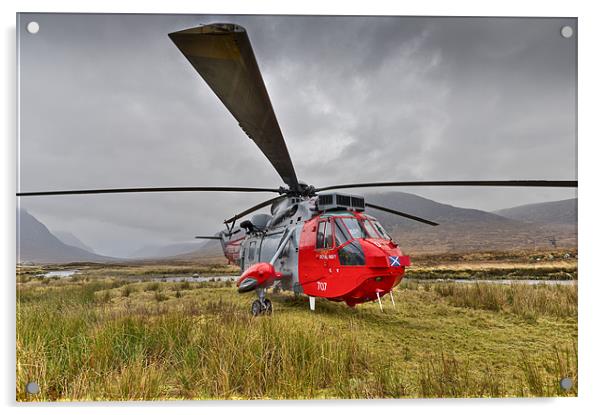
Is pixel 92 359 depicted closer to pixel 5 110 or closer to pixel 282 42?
pixel 5 110

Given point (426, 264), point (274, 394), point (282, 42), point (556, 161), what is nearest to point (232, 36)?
point (282, 42)

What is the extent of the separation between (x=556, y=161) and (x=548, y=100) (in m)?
0.59

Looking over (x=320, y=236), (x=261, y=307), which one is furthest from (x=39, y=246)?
(x=320, y=236)

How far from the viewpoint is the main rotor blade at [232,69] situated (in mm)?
2211

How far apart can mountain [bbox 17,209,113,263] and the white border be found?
8 centimetres

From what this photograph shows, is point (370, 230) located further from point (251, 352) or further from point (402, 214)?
point (251, 352)

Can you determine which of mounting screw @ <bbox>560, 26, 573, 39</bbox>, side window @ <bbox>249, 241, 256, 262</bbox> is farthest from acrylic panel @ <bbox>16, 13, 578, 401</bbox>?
side window @ <bbox>249, 241, 256, 262</bbox>

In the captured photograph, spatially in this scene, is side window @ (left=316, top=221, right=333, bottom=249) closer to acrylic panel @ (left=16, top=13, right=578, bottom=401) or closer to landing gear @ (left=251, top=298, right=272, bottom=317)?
acrylic panel @ (left=16, top=13, right=578, bottom=401)

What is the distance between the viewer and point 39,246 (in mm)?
3166

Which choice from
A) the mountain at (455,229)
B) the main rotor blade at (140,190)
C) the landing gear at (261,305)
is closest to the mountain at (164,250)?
the main rotor blade at (140,190)

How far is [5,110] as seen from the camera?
3111 millimetres

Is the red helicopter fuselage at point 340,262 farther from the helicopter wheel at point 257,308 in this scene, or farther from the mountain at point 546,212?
the mountain at point 546,212
